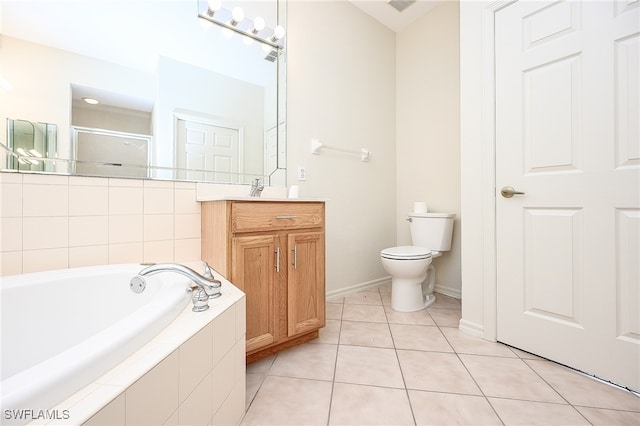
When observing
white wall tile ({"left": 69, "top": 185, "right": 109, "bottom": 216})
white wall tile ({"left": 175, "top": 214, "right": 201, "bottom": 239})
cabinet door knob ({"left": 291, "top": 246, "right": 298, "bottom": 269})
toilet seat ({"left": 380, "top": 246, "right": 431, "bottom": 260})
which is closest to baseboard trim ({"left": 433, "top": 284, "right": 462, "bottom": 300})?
toilet seat ({"left": 380, "top": 246, "right": 431, "bottom": 260})

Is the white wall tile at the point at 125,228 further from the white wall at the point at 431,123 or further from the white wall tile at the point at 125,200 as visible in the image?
the white wall at the point at 431,123

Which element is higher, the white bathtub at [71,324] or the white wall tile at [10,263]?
the white wall tile at [10,263]

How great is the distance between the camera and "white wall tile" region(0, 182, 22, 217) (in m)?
1.07

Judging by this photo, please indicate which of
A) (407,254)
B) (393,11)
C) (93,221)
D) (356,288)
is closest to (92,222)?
(93,221)

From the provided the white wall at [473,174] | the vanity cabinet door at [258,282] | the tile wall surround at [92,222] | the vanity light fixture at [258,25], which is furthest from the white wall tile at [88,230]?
the white wall at [473,174]

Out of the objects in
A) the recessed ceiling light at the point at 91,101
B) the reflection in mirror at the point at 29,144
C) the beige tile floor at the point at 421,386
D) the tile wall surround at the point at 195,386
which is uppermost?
the recessed ceiling light at the point at 91,101

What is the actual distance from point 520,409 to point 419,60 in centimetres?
267

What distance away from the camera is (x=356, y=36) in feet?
7.89

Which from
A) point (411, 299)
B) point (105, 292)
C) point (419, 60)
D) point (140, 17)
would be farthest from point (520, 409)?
point (419, 60)

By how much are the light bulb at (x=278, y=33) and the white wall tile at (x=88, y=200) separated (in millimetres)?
1444

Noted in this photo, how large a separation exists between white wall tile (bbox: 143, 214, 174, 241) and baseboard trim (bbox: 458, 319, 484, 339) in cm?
178

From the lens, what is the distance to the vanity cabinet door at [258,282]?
1.20 m

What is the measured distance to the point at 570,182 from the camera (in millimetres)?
1262

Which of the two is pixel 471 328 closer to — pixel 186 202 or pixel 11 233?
pixel 186 202
